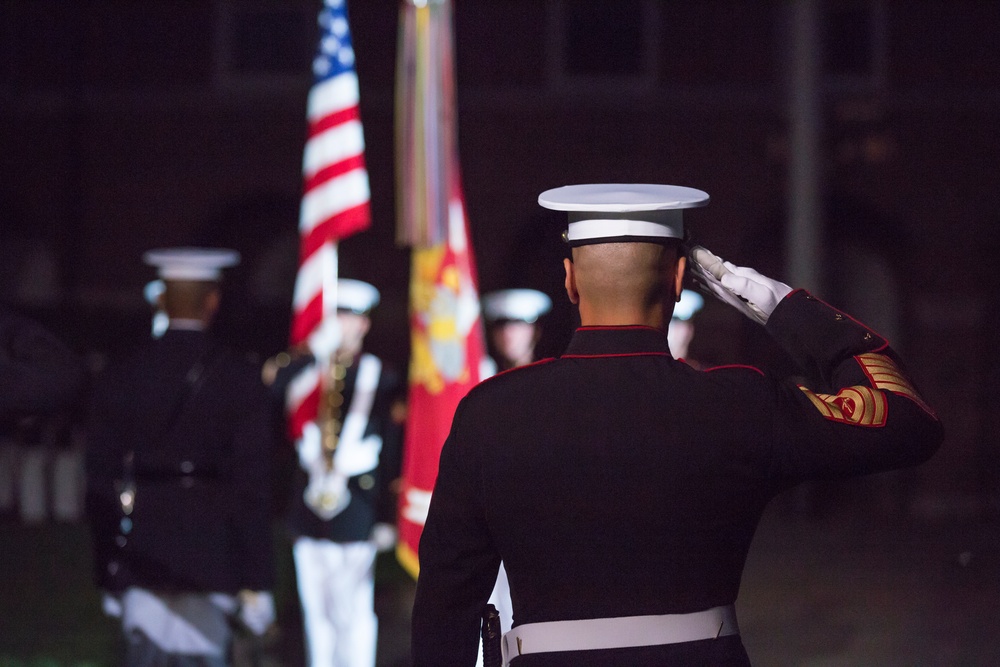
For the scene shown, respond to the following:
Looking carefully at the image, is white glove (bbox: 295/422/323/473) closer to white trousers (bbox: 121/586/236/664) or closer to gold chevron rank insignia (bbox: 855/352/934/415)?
white trousers (bbox: 121/586/236/664)

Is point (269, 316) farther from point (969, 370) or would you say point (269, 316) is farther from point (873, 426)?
point (873, 426)

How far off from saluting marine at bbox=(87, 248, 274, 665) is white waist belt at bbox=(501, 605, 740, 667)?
94.2 inches

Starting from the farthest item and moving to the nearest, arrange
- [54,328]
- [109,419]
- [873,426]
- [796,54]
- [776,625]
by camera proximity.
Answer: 1. [54,328]
2. [796,54]
3. [776,625]
4. [109,419]
5. [873,426]

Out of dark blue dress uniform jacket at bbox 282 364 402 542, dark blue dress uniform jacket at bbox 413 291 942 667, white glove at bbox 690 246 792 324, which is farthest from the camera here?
dark blue dress uniform jacket at bbox 282 364 402 542

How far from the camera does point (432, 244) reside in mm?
5695

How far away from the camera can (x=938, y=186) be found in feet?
45.7

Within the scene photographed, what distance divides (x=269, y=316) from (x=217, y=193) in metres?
1.58

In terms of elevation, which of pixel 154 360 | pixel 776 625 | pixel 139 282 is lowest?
pixel 776 625

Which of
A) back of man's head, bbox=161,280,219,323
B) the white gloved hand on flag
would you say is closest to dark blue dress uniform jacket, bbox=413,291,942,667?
back of man's head, bbox=161,280,219,323

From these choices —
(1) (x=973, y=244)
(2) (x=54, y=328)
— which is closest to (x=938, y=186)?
(1) (x=973, y=244)

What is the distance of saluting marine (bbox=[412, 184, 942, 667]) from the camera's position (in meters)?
1.87

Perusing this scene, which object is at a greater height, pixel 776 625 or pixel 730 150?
pixel 730 150

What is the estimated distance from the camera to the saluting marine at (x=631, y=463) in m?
1.87

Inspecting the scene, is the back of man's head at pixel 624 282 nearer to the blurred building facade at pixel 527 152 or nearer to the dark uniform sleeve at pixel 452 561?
the dark uniform sleeve at pixel 452 561
